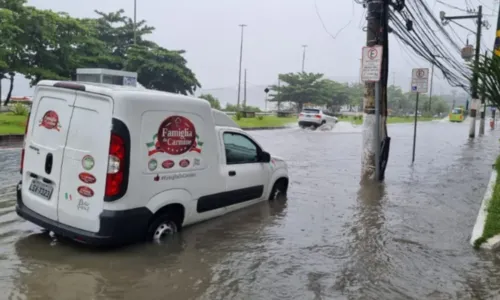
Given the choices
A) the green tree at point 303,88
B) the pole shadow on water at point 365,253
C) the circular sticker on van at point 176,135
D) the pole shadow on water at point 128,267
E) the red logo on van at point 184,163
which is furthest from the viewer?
the green tree at point 303,88

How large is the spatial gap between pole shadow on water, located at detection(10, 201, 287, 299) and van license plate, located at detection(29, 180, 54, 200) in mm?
598

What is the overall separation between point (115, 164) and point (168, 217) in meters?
1.09

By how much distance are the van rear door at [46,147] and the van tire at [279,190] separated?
3698 millimetres

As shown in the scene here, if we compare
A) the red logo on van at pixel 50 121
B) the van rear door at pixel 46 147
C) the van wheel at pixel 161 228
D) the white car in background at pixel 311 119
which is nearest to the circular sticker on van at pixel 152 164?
the van wheel at pixel 161 228

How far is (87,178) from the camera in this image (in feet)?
15.3

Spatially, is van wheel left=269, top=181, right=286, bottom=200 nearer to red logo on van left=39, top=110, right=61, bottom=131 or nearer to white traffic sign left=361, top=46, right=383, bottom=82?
white traffic sign left=361, top=46, right=383, bottom=82

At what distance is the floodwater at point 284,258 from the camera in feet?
13.9

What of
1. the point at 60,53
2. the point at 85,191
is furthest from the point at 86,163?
the point at 60,53

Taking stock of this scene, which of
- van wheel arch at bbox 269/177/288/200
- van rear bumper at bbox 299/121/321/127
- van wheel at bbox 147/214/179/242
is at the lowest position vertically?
van wheel at bbox 147/214/179/242

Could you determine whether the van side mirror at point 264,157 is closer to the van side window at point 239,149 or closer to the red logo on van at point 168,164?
the van side window at point 239,149

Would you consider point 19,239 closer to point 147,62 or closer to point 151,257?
point 151,257

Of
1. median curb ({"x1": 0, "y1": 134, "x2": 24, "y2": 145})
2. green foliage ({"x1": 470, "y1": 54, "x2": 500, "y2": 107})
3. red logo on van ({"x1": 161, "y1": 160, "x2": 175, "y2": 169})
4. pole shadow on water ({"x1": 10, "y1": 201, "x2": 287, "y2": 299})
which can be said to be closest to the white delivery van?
red logo on van ({"x1": 161, "y1": 160, "x2": 175, "y2": 169})

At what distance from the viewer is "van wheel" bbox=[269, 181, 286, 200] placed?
303 inches

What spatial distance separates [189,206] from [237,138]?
58.3 inches
